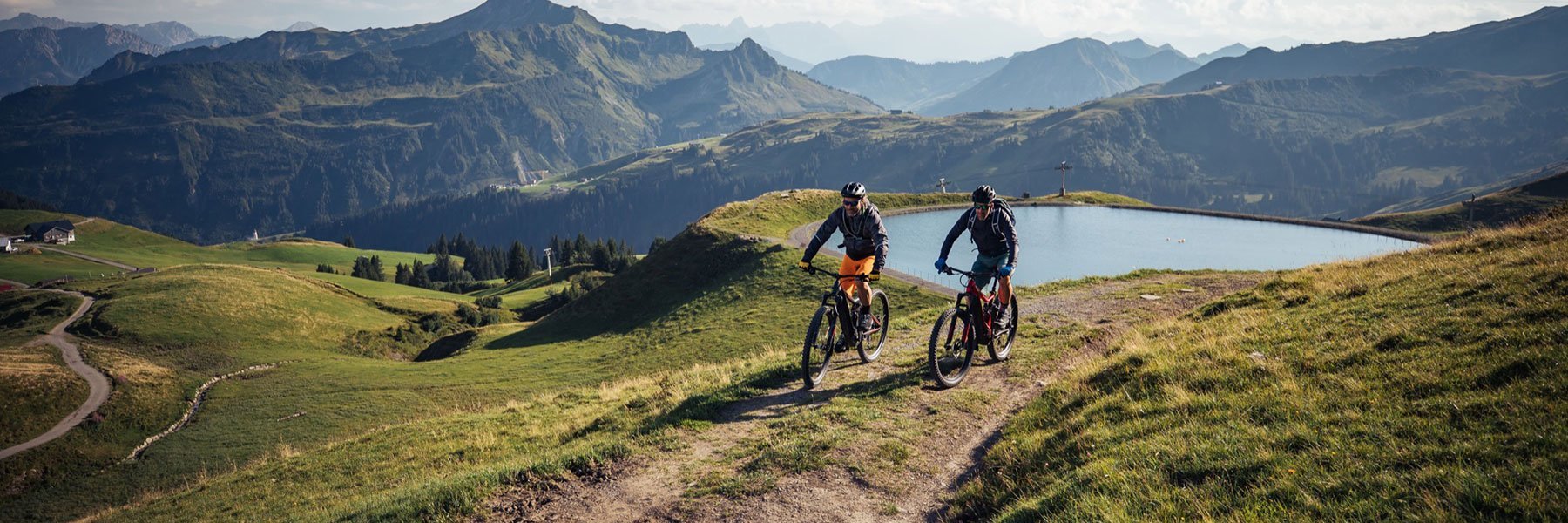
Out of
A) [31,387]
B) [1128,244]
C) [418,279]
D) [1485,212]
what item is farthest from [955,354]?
[418,279]

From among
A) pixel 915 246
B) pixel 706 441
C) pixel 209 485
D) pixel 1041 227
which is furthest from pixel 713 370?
pixel 1041 227

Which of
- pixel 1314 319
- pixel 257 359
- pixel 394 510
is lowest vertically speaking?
pixel 257 359

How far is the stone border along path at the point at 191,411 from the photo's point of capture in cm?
4175

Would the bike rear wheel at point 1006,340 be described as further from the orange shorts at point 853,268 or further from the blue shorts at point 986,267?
the orange shorts at point 853,268

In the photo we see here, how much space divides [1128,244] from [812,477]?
5435cm

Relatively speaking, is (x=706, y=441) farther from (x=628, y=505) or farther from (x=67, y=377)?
(x=67, y=377)

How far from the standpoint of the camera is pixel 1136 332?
1723 cm

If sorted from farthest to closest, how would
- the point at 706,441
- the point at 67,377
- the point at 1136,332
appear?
the point at 67,377 → the point at 1136,332 → the point at 706,441

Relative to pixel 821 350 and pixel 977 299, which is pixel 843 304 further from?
pixel 977 299

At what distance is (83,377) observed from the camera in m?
51.5

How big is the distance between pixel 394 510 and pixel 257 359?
59.2 m

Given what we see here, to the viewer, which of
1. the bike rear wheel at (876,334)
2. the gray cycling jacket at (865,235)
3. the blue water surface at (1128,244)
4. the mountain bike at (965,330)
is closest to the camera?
the mountain bike at (965,330)

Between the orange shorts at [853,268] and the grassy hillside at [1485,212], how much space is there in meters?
77.9

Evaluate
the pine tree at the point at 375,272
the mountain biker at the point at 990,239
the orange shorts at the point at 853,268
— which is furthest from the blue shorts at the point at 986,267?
the pine tree at the point at 375,272
